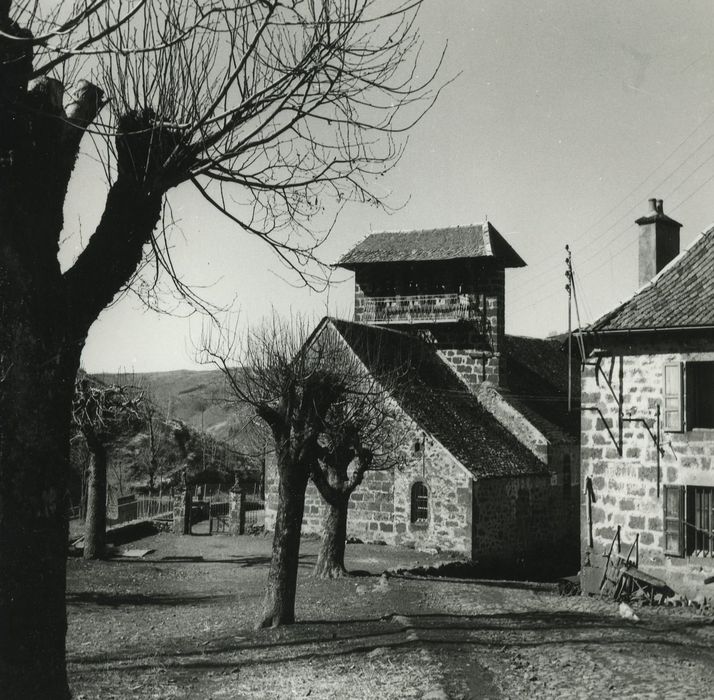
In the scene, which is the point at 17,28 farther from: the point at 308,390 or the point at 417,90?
the point at 308,390

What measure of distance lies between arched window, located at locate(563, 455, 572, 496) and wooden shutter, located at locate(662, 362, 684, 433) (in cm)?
1391

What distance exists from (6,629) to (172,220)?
3.82 metres

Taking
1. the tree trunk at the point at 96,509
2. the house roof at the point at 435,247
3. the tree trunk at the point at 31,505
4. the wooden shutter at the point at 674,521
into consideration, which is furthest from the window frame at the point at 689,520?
the house roof at the point at 435,247

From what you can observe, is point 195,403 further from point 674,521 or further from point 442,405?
point 674,521

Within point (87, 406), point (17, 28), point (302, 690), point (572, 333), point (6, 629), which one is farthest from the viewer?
point (87, 406)

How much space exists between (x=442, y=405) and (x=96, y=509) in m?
12.6

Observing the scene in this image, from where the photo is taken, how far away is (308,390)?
13.2 meters


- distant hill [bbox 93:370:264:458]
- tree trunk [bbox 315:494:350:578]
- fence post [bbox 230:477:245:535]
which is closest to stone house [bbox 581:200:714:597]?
tree trunk [bbox 315:494:350:578]

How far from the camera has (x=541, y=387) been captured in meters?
33.5

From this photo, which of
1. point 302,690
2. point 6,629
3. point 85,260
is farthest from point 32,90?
point 302,690

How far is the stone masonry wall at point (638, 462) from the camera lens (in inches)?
612

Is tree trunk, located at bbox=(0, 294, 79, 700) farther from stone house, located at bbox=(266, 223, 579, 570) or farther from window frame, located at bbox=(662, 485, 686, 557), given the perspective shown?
stone house, located at bbox=(266, 223, 579, 570)

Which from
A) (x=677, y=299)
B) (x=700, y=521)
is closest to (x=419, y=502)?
(x=700, y=521)

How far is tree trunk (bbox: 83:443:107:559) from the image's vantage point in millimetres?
21267
